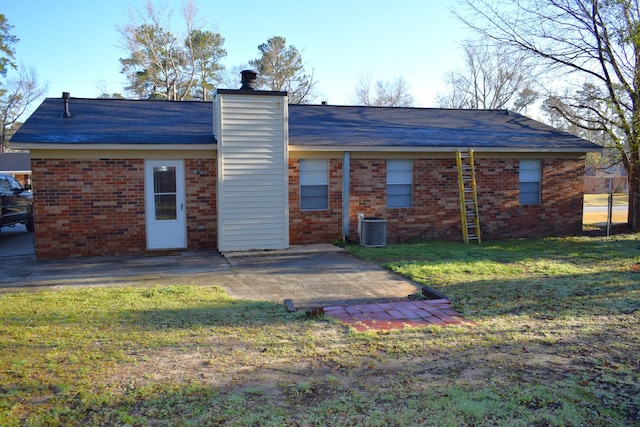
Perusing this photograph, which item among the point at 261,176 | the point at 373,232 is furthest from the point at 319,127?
the point at 373,232

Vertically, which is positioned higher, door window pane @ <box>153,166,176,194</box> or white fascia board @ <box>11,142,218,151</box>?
white fascia board @ <box>11,142,218,151</box>

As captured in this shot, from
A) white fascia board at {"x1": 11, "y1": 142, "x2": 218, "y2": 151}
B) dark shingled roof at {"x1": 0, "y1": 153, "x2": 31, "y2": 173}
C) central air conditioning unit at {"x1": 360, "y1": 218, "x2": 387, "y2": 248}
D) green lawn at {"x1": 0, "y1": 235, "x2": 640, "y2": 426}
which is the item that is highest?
dark shingled roof at {"x1": 0, "y1": 153, "x2": 31, "y2": 173}

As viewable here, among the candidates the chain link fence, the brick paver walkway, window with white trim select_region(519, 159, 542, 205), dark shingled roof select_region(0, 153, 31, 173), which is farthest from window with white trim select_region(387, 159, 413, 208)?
dark shingled roof select_region(0, 153, 31, 173)

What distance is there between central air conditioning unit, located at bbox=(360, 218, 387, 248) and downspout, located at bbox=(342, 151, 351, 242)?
0.59 metres

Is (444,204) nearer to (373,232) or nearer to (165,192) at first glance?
(373,232)

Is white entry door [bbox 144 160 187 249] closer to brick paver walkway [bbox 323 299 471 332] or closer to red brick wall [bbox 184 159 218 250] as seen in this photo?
red brick wall [bbox 184 159 218 250]

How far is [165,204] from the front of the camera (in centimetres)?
1146

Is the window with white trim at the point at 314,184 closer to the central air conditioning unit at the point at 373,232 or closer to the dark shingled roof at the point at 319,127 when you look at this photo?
the dark shingled roof at the point at 319,127

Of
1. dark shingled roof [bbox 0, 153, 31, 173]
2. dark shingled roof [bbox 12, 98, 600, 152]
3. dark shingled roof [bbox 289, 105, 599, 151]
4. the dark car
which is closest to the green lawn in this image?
dark shingled roof [bbox 12, 98, 600, 152]

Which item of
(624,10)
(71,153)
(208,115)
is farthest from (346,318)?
(624,10)

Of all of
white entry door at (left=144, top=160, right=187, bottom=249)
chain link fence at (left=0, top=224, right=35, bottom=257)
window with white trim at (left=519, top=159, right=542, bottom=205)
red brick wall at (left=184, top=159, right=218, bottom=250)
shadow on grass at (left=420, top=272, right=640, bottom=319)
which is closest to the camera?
shadow on grass at (left=420, top=272, right=640, bottom=319)

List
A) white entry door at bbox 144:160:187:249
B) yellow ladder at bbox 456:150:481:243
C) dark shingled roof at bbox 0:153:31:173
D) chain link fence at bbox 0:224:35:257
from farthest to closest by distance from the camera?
dark shingled roof at bbox 0:153:31:173 → yellow ladder at bbox 456:150:481:243 → chain link fence at bbox 0:224:35:257 → white entry door at bbox 144:160:187:249

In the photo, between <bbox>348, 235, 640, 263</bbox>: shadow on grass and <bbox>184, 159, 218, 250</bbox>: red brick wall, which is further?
<bbox>184, 159, 218, 250</bbox>: red brick wall

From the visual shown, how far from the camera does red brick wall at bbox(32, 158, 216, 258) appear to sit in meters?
10.6
